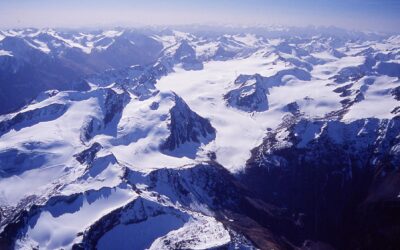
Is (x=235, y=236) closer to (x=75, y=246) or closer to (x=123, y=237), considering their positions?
(x=123, y=237)

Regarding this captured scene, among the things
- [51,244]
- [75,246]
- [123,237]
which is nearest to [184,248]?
[123,237]

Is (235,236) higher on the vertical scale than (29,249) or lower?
higher

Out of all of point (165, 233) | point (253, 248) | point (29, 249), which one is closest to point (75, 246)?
point (29, 249)

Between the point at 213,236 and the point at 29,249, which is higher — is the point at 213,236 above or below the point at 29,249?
above

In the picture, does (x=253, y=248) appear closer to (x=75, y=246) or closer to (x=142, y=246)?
(x=142, y=246)

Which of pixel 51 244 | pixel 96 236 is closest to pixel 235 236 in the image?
pixel 96 236

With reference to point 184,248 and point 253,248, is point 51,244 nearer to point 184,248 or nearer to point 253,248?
point 184,248

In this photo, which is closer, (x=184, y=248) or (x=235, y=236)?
(x=184, y=248)
